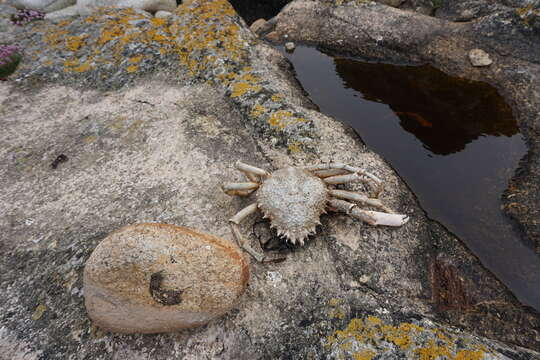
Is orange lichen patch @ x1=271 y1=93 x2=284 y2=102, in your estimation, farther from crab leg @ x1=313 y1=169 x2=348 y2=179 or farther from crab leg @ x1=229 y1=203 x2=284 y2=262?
crab leg @ x1=229 y1=203 x2=284 y2=262

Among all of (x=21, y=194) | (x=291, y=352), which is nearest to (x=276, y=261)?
(x=291, y=352)

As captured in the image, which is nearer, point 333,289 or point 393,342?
point 393,342

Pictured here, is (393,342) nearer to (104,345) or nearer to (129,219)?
(104,345)

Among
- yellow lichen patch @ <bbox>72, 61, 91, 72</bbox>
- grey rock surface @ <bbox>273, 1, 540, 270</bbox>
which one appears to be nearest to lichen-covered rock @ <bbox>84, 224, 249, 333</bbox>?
grey rock surface @ <bbox>273, 1, 540, 270</bbox>

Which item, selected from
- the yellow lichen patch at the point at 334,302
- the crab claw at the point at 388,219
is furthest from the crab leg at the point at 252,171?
the yellow lichen patch at the point at 334,302

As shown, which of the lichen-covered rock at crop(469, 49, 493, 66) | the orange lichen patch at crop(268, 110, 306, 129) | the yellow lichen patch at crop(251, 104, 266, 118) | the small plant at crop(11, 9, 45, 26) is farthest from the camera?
the small plant at crop(11, 9, 45, 26)

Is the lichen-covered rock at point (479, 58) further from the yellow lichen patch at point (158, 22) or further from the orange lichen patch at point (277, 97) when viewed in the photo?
the yellow lichen patch at point (158, 22)
